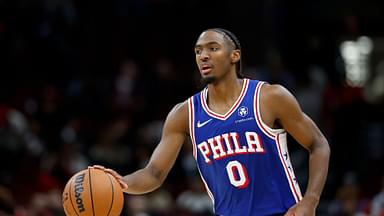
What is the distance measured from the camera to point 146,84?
48.6 ft

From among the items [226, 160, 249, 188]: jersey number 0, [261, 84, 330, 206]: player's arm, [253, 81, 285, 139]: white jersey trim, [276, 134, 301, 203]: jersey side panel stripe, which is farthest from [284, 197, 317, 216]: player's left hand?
[253, 81, 285, 139]: white jersey trim

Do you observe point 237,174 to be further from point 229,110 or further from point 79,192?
point 79,192

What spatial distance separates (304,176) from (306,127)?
6.42m

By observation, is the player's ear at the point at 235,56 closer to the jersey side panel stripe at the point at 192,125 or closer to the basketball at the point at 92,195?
the jersey side panel stripe at the point at 192,125

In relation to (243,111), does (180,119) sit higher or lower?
lower

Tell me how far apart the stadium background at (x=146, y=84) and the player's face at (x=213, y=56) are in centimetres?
485

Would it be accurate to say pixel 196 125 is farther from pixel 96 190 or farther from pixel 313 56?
pixel 313 56

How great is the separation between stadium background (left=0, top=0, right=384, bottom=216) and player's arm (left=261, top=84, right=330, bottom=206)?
193 inches

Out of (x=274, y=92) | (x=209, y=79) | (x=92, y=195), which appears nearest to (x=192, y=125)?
(x=209, y=79)

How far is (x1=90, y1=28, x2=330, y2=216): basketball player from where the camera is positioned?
7.23 meters

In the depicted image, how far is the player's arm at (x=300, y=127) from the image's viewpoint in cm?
718

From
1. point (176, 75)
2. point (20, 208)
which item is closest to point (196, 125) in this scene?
point (20, 208)

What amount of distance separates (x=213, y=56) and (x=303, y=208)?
52.8 inches

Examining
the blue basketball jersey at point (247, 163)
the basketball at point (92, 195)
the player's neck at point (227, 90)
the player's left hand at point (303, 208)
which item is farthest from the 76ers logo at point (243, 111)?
the basketball at point (92, 195)
